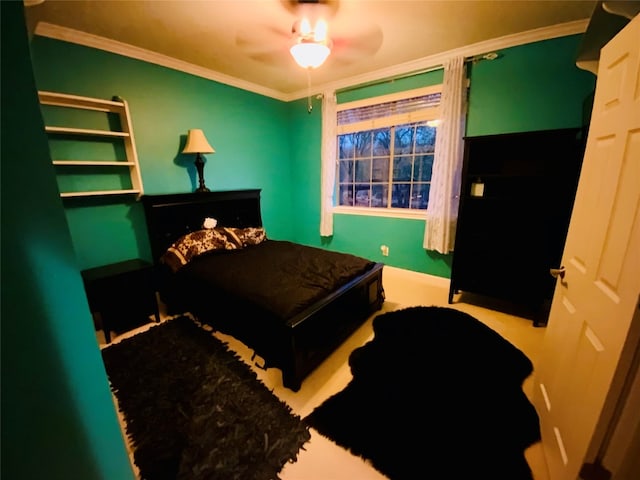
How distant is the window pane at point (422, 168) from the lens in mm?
3264

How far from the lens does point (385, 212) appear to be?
3660 mm

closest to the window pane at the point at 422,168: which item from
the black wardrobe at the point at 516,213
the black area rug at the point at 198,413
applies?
the black wardrobe at the point at 516,213

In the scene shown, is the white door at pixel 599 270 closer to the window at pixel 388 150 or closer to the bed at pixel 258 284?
the bed at pixel 258 284

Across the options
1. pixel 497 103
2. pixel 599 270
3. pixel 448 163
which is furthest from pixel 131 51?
pixel 599 270

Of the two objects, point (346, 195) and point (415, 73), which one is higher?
point (415, 73)

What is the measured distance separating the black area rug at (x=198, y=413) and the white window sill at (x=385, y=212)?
2.53 meters

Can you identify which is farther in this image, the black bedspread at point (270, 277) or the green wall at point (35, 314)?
the black bedspread at point (270, 277)

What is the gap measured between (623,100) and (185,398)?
2606 mm

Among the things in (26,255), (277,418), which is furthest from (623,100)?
(277,418)

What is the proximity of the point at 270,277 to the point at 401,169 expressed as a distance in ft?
7.69

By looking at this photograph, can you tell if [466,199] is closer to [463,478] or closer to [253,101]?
[463,478]

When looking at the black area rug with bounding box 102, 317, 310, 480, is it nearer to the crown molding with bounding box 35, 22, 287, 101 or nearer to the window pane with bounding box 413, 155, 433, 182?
the crown molding with bounding box 35, 22, 287, 101

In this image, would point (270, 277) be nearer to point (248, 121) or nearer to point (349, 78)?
point (248, 121)

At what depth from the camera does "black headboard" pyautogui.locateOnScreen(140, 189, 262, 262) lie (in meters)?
2.74
